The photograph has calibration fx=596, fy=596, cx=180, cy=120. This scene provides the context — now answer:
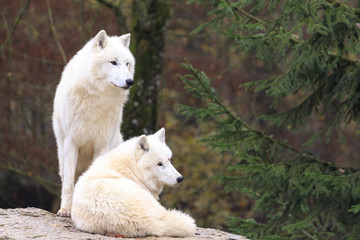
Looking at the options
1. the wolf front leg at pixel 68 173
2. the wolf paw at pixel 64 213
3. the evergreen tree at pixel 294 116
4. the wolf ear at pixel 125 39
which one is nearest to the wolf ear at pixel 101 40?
the wolf ear at pixel 125 39

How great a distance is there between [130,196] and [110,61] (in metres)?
1.59

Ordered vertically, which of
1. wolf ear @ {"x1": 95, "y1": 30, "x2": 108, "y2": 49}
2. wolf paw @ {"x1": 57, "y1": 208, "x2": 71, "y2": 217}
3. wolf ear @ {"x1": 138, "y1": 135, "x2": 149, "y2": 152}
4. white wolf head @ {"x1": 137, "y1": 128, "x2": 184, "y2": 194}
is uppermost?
wolf ear @ {"x1": 95, "y1": 30, "x2": 108, "y2": 49}

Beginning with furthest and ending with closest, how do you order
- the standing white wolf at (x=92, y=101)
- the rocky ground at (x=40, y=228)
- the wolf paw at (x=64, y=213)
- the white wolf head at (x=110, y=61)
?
the wolf paw at (x=64, y=213)
the standing white wolf at (x=92, y=101)
the white wolf head at (x=110, y=61)
the rocky ground at (x=40, y=228)

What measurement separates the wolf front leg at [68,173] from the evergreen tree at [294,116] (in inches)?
72.0

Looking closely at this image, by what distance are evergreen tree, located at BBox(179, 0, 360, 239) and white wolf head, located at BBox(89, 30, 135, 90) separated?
1324mm

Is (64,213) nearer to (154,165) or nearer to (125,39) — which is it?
(154,165)

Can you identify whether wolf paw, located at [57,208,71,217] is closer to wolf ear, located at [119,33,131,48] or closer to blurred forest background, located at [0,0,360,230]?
wolf ear, located at [119,33,131,48]

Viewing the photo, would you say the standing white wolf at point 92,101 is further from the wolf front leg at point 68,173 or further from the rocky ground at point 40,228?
the rocky ground at point 40,228

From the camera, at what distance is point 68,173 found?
271 inches

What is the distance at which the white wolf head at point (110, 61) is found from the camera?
6465 mm

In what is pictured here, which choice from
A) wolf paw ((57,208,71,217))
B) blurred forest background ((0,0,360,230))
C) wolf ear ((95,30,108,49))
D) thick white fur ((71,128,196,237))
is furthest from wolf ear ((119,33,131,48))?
blurred forest background ((0,0,360,230))

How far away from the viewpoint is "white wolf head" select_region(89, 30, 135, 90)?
646cm

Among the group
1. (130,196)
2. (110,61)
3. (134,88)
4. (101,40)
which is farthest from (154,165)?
(134,88)

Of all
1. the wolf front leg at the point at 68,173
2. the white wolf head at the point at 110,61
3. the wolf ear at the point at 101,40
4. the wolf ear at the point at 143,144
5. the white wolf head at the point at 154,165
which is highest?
the wolf ear at the point at 101,40
